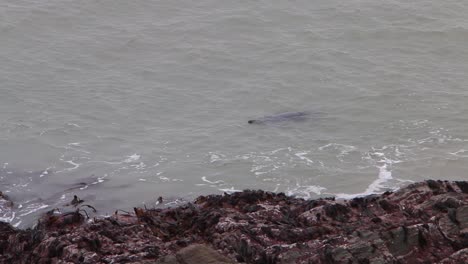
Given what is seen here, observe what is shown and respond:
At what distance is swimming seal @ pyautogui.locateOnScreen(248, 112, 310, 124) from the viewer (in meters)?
29.3

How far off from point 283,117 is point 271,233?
13532mm

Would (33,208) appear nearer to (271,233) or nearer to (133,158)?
(133,158)

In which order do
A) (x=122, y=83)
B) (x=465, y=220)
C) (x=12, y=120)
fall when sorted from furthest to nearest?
(x=122, y=83) < (x=12, y=120) < (x=465, y=220)

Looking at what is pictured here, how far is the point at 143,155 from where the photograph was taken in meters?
26.8

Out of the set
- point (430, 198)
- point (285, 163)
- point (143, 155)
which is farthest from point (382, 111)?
point (430, 198)

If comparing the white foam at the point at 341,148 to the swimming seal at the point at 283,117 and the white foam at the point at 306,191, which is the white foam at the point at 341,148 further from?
the white foam at the point at 306,191

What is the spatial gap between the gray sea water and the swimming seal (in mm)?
340

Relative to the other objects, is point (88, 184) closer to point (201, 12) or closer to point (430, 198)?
point (430, 198)

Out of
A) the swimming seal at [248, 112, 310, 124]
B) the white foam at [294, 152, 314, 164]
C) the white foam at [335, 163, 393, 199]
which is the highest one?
the swimming seal at [248, 112, 310, 124]

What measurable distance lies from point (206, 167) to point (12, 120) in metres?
6.94

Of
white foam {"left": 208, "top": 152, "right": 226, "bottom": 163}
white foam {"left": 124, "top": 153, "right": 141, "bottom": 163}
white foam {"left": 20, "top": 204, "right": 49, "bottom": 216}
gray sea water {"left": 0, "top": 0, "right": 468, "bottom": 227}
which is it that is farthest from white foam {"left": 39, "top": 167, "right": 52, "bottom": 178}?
white foam {"left": 208, "top": 152, "right": 226, "bottom": 163}

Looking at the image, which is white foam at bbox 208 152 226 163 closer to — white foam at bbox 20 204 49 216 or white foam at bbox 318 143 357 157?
white foam at bbox 318 143 357 157

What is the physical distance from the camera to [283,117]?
29.6 meters

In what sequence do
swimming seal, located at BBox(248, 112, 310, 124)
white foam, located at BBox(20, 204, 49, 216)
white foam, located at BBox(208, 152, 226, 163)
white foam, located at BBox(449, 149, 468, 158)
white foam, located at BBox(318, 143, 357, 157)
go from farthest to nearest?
swimming seal, located at BBox(248, 112, 310, 124) → white foam, located at BBox(318, 143, 357, 157) → white foam, located at BBox(449, 149, 468, 158) → white foam, located at BBox(208, 152, 226, 163) → white foam, located at BBox(20, 204, 49, 216)
